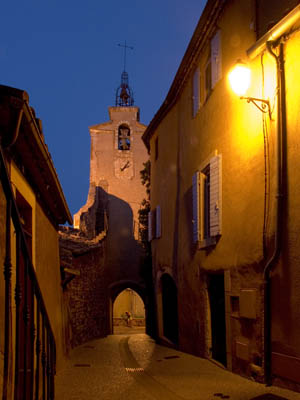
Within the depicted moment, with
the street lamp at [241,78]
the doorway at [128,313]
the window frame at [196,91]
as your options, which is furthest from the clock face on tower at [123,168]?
the street lamp at [241,78]

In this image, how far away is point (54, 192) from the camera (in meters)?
8.25

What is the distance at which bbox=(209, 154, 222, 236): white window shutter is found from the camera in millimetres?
8287

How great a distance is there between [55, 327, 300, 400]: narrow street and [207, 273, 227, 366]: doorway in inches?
18.1

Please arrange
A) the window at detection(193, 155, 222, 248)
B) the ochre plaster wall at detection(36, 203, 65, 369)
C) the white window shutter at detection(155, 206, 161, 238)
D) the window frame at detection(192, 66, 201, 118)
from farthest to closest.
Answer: the white window shutter at detection(155, 206, 161, 238), the window frame at detection(192, 66, 201, 118), the window at detection(193, 155, 222, 248), the ochre plaster wall at detection(36, 203, 65, 369)

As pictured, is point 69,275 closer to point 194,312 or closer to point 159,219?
point 194,312

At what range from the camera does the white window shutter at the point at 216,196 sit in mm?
8287

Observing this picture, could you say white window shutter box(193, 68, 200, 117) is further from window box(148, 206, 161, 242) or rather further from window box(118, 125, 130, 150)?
window box(118, 125, 130, 150)

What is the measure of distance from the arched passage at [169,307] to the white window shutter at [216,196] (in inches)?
222

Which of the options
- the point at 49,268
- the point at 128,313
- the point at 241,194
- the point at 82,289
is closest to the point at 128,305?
the point at 128,313

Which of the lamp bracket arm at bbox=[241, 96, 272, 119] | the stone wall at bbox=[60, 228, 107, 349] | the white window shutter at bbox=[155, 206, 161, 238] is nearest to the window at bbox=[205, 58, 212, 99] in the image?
the lamp bracket arm at bbox=[241, 96, 272, 119]

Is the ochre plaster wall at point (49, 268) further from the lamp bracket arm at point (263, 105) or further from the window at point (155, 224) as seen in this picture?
the window at point (155, 224)

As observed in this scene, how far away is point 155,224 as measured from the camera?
1504 cm

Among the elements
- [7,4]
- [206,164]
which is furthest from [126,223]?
[7,4]

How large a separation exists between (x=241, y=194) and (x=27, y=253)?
4.65 m
